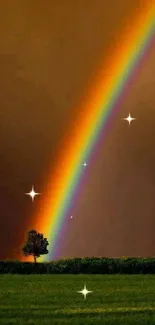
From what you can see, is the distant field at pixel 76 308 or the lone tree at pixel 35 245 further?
the lone tree at pixel 35 245

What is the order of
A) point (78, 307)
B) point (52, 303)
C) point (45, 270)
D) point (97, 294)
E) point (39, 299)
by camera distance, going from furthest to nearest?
point (45, 270)
point (97, 294)
point (39, 299)
point (52, 303)
point (78, 307)

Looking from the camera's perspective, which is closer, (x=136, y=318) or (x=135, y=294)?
(x=136, y=318)

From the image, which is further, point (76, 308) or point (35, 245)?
point (35, 245)

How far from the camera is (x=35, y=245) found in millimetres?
127312

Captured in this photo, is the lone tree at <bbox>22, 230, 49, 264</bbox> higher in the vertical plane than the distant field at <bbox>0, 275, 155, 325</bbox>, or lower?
higher

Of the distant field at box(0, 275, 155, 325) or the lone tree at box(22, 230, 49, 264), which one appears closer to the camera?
the distant field at box(0, 275, 155, 325)

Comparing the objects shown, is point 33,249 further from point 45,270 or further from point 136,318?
point 136,318

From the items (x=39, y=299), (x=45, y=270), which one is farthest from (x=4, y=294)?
(x=45, y=270)

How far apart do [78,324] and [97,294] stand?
11.3m

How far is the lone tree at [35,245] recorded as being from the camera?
125 m

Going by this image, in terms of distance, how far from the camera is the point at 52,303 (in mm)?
26375

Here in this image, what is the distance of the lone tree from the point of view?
409 ft

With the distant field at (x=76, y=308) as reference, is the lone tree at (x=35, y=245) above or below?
above

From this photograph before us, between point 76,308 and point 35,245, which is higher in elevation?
point 35,245
